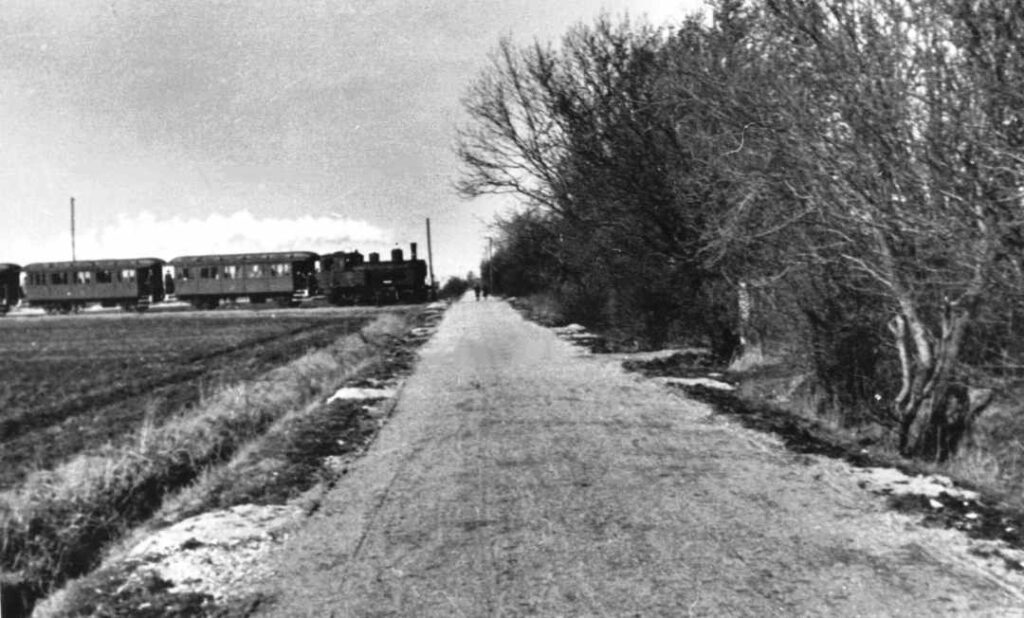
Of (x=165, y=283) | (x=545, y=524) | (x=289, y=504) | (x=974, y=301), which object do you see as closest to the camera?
(x=545, y=524)

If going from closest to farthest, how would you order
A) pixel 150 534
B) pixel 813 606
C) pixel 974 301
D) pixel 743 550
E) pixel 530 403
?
pixel 813 606
pixel 743 550
pixel 150 534
pixel 974 301
pixel 530 403

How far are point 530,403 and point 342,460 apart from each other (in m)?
3.32

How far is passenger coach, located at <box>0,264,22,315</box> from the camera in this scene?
52656 millimetres

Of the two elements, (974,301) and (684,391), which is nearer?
(974,301)

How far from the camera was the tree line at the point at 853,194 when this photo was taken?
18.2 ft

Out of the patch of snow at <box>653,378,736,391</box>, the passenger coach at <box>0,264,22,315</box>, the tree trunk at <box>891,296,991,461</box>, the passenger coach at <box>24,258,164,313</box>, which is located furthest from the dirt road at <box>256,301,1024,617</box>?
the passenger coach at <box>0,264,22,315</box>

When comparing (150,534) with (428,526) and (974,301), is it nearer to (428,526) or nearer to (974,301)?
(428,526)

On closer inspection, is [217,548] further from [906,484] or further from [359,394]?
[359,394]

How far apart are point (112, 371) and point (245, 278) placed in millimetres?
32177

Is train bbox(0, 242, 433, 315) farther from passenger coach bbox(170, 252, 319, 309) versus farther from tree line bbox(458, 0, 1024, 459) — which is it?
tree line bbox(458, 0, 1024, 459)

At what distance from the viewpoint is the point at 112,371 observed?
60.2ft

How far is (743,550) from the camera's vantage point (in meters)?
4.39

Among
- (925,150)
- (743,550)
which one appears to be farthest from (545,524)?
(925,150)

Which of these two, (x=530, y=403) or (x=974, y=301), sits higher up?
(x=974, y=301)
